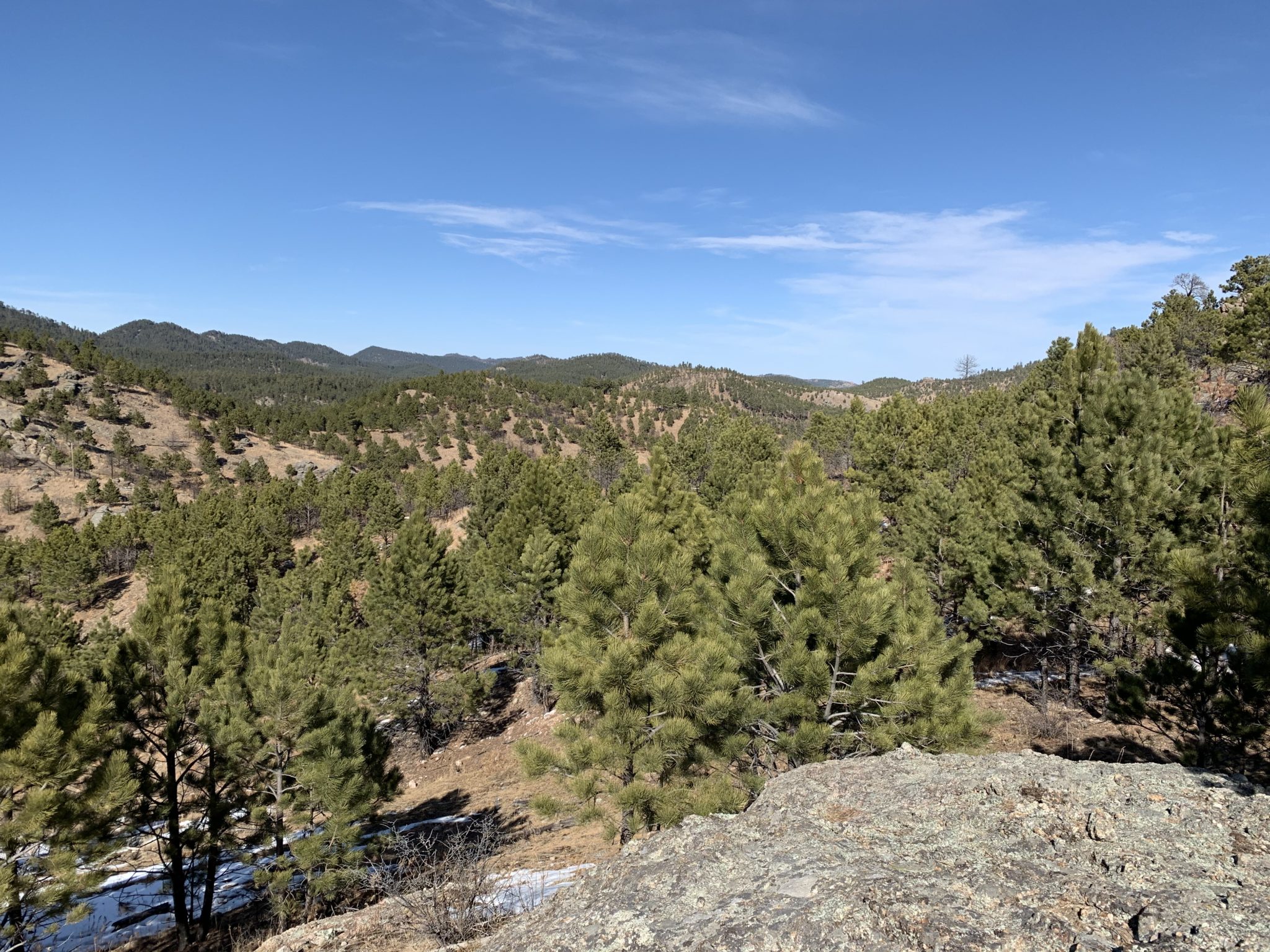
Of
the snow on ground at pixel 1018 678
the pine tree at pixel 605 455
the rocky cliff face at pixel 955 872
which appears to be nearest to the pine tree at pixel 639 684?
the rocky cliff face at pixel 955 872

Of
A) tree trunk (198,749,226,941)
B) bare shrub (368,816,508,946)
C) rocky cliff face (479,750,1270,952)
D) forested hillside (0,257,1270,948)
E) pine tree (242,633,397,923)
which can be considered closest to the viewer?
rocky cliff face (479,750,1270,952)

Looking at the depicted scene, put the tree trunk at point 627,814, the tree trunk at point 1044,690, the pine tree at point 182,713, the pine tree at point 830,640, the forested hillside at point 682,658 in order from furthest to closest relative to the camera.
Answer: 1. the tree trunk at point 1044,690
2. the pine tree at point 182,713
3. the tree trunk at point 627,814
4. the pine tree at point 830,640
5. the forested hillside at point 682,658

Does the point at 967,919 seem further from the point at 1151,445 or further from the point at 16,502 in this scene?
the point at 16,502

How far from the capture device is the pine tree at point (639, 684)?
7387mm

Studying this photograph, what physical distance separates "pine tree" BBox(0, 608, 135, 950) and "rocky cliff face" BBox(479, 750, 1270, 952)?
6.14m

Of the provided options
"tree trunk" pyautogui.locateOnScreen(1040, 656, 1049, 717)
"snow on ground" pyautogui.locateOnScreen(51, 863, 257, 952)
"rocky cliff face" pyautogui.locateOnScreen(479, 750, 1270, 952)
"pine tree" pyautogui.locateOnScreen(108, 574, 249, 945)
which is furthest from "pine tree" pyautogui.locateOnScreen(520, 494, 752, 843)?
"tree trunk" pyautogui.locateOnScreen(1040, 656, 1049, 717)

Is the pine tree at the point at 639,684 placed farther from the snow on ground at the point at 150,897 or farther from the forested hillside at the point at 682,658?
the snow on ground at the point at 150,897

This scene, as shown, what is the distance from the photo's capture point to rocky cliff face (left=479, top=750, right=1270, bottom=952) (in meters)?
3.53

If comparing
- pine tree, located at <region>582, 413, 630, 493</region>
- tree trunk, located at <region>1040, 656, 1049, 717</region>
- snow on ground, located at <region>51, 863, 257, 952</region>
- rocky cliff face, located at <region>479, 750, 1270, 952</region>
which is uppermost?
pine tree, located at <region>582, 413, 630, 493</region>

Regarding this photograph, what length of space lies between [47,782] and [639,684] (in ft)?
23.1

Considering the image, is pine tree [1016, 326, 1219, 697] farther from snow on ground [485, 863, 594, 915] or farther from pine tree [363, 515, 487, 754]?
pine tree [363, 515, 487, 754]

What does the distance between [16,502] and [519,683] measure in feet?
210

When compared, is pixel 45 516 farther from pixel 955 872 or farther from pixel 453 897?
pixel 955 872

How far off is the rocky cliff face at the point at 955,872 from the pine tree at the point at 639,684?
1.69 metres
